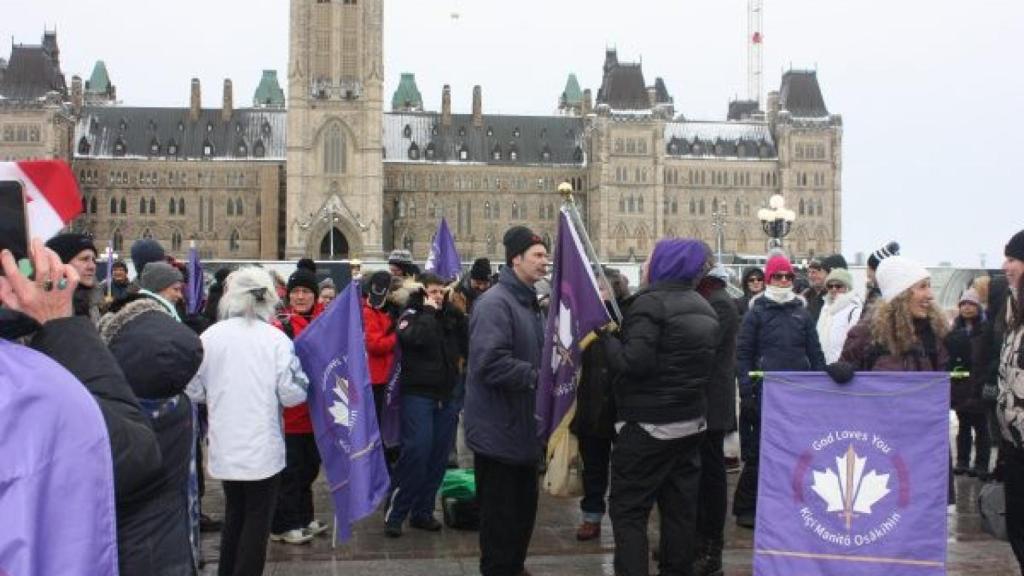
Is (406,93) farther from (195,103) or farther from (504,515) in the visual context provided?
(504,515)

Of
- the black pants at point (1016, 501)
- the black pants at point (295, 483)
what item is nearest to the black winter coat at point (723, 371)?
the black pants at point (1016, 501)

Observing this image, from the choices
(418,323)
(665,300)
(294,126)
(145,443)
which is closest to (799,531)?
(665,300)

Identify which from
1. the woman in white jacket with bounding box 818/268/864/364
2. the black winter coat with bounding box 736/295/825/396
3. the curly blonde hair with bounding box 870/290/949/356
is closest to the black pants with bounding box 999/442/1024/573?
the curly blonde hair with bounding box 870/290/949/356

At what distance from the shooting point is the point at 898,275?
5723 millimetres

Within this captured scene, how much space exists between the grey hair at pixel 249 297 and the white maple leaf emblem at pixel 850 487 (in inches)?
118

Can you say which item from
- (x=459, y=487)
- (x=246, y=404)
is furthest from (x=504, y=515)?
(x=459, y=487)

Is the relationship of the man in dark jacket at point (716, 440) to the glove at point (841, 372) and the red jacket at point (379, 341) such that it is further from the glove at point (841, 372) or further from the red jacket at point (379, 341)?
the red jacket at point (379, 341)

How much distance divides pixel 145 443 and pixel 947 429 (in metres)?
4.09

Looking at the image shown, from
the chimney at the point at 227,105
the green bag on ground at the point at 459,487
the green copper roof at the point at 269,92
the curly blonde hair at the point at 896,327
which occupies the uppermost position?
the green copper roof at the point at 269,92

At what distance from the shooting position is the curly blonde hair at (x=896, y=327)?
5668mm

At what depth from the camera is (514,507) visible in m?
5.87

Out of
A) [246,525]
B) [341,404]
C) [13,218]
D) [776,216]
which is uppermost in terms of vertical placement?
[776,216]

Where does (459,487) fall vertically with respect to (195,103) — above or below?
below

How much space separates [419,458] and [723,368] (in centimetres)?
225
